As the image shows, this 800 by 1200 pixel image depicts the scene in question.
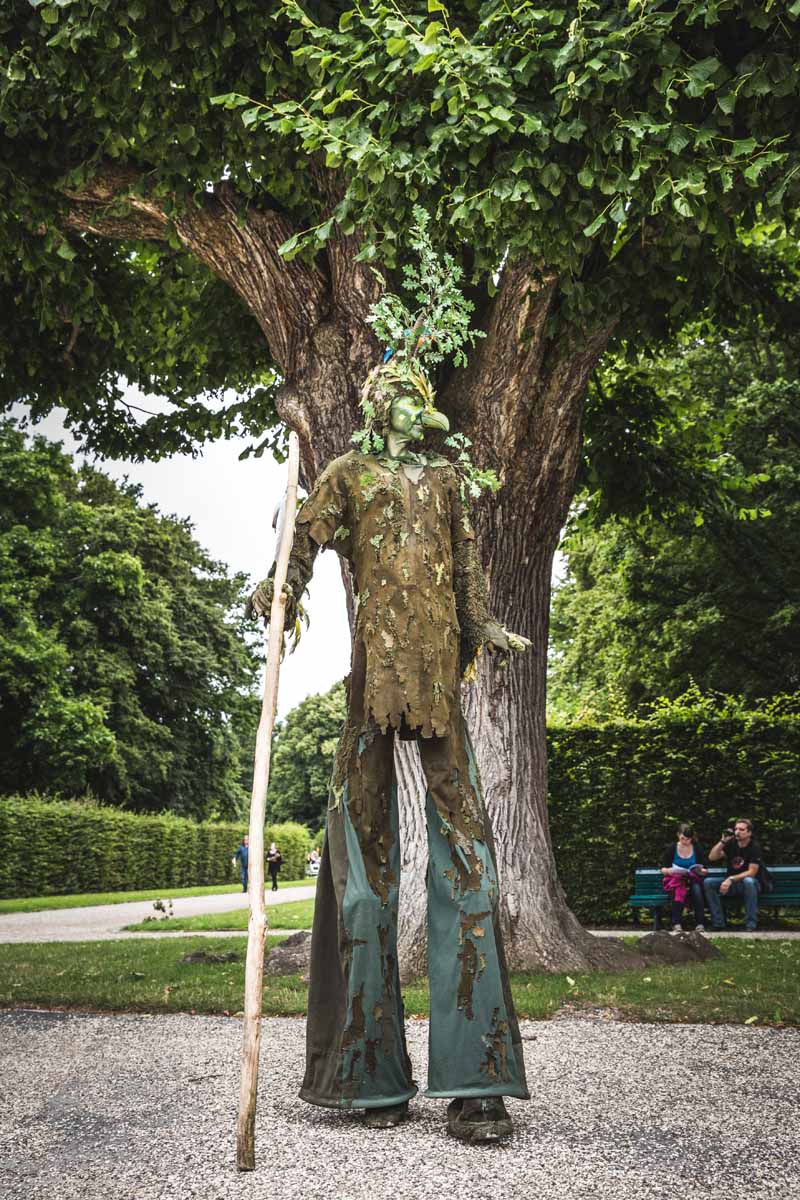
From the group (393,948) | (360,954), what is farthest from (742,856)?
(360,954)

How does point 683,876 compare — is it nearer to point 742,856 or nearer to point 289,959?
point 742,856

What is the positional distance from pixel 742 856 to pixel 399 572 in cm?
1008

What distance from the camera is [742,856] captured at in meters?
12.4

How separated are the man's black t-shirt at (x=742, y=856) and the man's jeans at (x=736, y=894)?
165 millimetres

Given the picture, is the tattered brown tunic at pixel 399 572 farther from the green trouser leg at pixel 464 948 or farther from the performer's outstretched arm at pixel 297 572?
the green trouser leg at pixel 464 948

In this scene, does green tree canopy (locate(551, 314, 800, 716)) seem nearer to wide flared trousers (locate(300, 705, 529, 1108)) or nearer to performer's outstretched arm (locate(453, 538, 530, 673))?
performer's outstretched arm (locate(453, 538, 530, 673))

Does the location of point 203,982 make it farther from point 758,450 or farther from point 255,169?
point 758,450

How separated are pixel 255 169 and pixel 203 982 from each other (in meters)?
5.92

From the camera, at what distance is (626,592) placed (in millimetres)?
20750

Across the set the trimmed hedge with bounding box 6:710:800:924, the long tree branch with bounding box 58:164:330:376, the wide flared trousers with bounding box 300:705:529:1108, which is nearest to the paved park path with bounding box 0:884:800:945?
the trimmed hedge with bounding box 6:710:800:924

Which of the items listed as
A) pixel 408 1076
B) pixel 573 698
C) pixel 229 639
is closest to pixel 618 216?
pixel 408 1076

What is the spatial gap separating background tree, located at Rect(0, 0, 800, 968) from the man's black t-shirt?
5.39m

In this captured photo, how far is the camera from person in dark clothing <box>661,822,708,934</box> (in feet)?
39.8

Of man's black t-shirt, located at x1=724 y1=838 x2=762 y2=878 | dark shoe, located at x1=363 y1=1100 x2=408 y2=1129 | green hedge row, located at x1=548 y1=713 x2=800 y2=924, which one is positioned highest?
green hedge row, located at x1=548 y1=713 x2=800 y2=924
